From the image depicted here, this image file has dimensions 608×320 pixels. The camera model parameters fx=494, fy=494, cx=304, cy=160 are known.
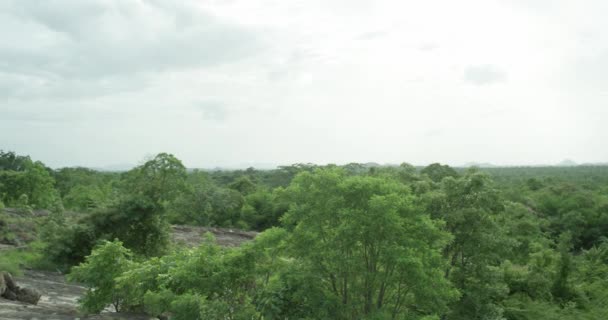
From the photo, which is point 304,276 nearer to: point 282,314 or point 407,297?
point 282,314

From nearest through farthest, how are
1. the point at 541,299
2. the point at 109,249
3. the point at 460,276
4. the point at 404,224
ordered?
the point at 404,224, the point at 109,249, the point at 460,276, the point at 541,299

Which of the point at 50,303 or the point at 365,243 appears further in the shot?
the point at 50,303

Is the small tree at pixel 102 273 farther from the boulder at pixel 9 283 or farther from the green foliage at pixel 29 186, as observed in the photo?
the green foliage at pixel 29 186

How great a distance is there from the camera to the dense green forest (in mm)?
12586

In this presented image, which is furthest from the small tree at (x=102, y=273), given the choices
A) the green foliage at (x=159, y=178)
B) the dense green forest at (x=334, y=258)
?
the green foliage at (x=159, y=178)

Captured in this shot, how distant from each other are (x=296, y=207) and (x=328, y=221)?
96 cm

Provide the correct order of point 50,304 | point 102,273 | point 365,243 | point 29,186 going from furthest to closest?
point 29,186 → point 50,304 → point 102,273 → point 365,243

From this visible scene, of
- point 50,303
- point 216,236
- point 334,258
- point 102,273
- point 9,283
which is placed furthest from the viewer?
point 216,236

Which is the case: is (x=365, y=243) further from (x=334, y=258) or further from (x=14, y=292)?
(x=14, y=292)

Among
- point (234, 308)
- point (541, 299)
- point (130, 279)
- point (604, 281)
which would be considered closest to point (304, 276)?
point (234, 308)

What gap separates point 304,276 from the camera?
41.7 feet

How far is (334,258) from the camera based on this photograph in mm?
12742

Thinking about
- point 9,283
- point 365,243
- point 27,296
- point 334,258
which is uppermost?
point 365,243

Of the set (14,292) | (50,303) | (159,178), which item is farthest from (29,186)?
(14,292)
